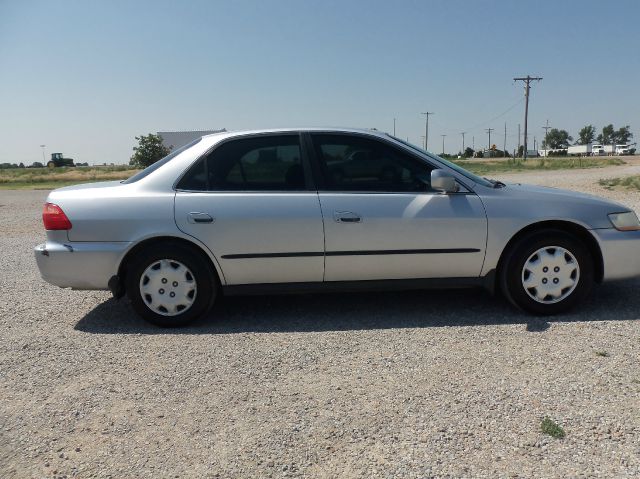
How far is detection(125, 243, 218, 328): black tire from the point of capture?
13.3ft

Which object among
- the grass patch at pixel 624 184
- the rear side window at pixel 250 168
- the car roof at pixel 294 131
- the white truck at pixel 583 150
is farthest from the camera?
the white truck at pixel 583 150

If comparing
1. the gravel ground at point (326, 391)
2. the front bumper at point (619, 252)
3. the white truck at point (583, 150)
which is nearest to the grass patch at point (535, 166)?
the front bumper at point (619, 252)

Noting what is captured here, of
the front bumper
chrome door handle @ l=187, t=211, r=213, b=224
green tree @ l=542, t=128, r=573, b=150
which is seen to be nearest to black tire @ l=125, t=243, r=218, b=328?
chrome door handle @ l=187, t=211, r=213, b=224

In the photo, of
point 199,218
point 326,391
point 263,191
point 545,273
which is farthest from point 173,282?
point 545,273

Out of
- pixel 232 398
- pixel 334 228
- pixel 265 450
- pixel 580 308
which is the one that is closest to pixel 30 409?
pixel 232 398

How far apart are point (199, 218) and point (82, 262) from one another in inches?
39.2

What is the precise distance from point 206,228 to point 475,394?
2.29m

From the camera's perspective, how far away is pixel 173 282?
4.11 meters

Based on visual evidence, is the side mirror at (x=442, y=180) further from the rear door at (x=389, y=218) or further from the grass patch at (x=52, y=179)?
the grass patch at (x=52, y=179)

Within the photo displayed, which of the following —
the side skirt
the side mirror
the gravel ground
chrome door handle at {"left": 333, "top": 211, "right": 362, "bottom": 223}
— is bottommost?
the gravel ground

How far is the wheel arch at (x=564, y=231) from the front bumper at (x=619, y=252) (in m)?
0.04

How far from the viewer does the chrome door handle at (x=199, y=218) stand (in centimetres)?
400

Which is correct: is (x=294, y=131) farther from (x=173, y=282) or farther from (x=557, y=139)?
Answer: (x=557, y=139)

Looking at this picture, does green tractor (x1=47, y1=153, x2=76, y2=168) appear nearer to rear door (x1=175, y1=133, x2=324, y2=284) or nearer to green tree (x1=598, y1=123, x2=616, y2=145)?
rear door (x1=175, y1=133, x2=324, y2=284)
